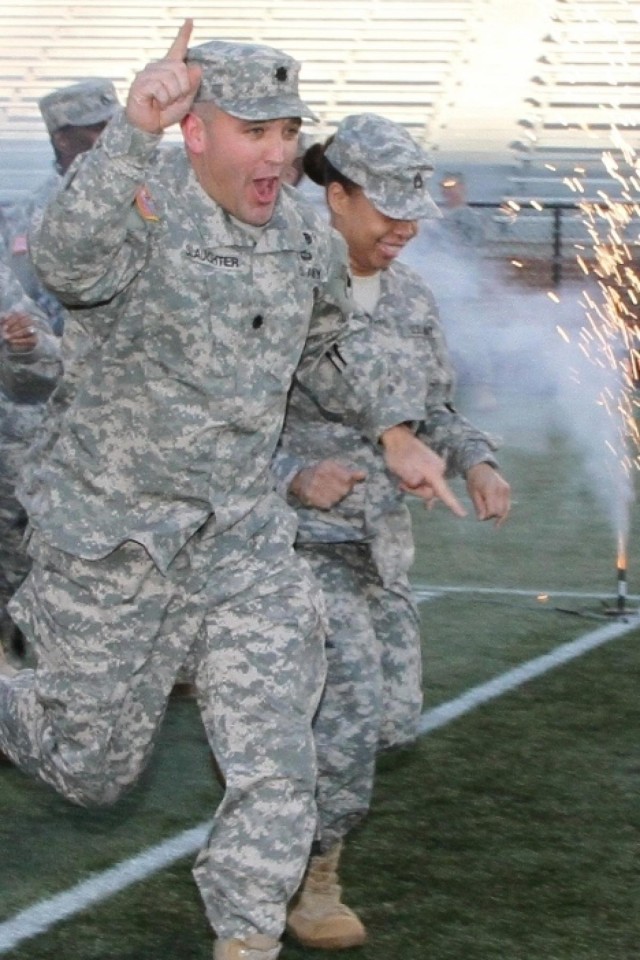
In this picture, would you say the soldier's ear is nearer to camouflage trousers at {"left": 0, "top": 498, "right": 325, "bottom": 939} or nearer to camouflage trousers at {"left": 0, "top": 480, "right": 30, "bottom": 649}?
camouflage trousers at {"left": 0, "top": 498, "right": 325, "bottom": 939}

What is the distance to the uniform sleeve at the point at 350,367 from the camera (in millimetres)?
4449

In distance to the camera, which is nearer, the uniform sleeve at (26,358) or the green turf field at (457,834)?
the green turf field at (457,834)

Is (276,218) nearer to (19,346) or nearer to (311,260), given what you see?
(311,260)

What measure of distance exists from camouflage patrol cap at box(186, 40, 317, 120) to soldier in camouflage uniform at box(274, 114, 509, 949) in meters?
0.78

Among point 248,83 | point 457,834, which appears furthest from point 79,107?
point 248,83

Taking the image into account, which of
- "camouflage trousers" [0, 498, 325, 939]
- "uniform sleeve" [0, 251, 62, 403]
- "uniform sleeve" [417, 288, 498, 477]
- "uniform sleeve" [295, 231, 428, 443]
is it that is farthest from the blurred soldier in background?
"camouflage trousers" [0, 498, 325, 939]

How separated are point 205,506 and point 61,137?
3092mm

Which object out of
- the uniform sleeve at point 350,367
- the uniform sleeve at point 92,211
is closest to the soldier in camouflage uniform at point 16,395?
the uniform sleeve at point 350,367

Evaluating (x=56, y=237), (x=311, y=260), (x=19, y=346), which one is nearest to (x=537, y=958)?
(x=311, y=260)

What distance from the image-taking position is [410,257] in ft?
61.7

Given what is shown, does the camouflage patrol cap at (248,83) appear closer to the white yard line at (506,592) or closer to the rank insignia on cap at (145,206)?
the rank insignia on cap at (145,206)

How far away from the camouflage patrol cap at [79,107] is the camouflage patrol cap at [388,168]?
1814mm

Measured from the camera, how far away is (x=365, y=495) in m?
5.14

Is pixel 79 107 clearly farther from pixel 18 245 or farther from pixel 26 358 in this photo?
pixel 26 358
